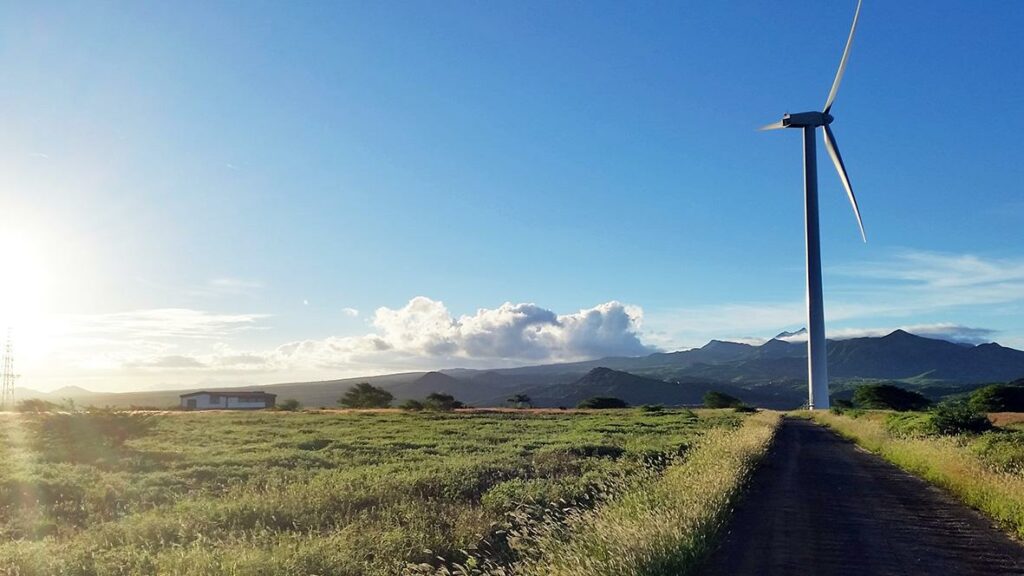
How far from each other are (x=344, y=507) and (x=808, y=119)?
258 feet

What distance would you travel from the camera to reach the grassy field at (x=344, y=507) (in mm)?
11227

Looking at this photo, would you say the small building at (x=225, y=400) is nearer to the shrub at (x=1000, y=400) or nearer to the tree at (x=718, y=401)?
the tree at (x=718, y=401)

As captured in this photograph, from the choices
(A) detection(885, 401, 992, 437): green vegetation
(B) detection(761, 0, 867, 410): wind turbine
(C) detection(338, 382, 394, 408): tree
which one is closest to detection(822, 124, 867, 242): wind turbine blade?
(B) detection(761, 0, 867, 410): wind turbine

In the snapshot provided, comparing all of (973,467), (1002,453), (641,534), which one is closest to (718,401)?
(1002,453)

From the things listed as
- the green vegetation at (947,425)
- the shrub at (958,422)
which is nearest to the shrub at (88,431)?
the green vegetation at (947,425)

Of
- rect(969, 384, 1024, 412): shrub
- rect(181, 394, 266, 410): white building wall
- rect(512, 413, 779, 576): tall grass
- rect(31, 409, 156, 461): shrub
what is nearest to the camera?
rect(512, 413, 779, 576): tall grass

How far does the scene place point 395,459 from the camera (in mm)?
27922

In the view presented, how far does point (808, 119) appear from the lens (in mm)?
82000

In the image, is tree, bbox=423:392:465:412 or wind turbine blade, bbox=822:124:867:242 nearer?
wind turbine blade, bbox=822:124:867:242

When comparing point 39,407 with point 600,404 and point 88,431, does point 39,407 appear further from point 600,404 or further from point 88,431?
point 600,404

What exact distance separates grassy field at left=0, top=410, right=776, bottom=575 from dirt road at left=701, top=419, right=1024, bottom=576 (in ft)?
2.54

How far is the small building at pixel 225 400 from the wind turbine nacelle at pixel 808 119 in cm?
10133

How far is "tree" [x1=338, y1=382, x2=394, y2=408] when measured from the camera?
4766 inches

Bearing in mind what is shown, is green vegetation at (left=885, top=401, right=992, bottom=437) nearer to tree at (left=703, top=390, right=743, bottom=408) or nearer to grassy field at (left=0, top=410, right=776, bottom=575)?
grassy field at (left=0, top=410, right=776, bottom=575)
